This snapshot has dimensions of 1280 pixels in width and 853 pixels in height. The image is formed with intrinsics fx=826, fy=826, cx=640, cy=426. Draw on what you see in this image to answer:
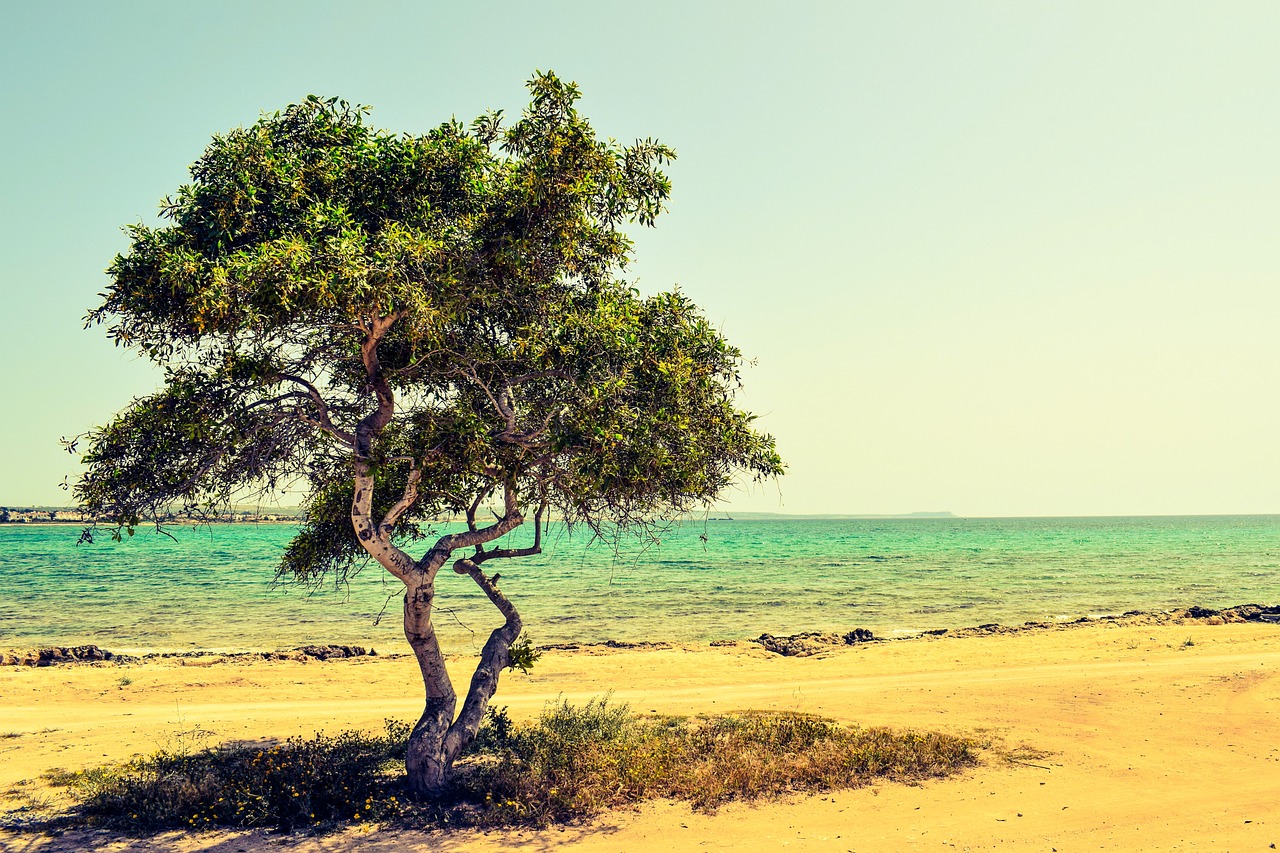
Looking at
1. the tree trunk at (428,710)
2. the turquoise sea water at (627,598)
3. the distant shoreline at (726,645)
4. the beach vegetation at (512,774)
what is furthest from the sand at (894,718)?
the turquoise sea water at (627,598)

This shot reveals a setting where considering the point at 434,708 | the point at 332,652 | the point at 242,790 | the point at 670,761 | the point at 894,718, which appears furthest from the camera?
the point at 332,652

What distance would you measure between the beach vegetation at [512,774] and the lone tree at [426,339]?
0.89 m

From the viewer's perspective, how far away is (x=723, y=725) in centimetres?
1416

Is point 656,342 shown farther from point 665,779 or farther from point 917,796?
point 917,796

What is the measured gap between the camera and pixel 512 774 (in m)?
10.9

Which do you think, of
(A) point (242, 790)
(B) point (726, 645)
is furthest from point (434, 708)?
(B) point (726, 645)

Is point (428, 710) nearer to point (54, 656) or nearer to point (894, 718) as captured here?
point (894, 718)

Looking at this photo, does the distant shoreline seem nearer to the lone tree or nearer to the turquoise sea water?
the turquoise sea water

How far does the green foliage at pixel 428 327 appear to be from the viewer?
9.02 metres

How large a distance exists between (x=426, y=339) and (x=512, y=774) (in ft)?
19.1

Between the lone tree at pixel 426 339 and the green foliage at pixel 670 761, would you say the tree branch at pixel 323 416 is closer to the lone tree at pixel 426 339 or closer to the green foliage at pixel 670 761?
the lone tree at pixel 426 339

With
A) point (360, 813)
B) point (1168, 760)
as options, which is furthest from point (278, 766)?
point (1168, 760)

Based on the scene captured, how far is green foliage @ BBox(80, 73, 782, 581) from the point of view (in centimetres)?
902

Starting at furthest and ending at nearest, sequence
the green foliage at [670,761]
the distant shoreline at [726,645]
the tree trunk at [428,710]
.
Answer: the distant shoreline at [726,645]
the tree trunk at [428,710]
the green foliage at [670,761]
